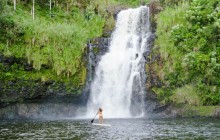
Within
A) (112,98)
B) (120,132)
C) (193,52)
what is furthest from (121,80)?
(120,132)

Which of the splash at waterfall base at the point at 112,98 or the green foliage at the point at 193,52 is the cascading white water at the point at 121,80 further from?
the green foliage at the point at 193,52

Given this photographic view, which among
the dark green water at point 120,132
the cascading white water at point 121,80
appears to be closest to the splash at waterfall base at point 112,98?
the cascading white water at point 121,80

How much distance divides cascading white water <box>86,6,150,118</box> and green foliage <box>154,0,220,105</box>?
6.73ft

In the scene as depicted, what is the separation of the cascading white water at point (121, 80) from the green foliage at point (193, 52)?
205 centimetres

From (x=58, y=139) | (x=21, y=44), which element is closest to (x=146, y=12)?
(x=21, y=44)

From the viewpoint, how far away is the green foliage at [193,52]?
34.0m

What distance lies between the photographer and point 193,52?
34594 millimetres

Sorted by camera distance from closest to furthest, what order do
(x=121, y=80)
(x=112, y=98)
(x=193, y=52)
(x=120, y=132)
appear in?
(x=120, y=132) < (x=193, y=52) < (x=112, y=98) < (x=121, y=80)

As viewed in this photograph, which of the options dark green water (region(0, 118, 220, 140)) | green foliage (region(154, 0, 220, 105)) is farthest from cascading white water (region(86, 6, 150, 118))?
dark green water (region(0, 118, 220, 140))

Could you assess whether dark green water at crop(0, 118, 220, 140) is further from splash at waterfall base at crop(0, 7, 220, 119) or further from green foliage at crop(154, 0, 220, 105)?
splash at waterfall base at crop(0, 7, 220, 119)

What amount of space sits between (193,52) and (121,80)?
7.14m

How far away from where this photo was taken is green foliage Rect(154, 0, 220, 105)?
34.0 m

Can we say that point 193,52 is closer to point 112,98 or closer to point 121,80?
point 121,80

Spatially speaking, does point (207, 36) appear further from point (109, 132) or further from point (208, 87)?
point (109, 132)
